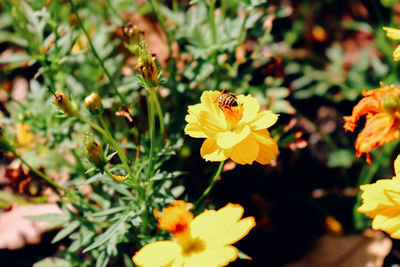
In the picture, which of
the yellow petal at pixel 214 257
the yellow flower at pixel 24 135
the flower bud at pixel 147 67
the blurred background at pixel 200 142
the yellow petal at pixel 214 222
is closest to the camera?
the yellow petal at pixel 214 257

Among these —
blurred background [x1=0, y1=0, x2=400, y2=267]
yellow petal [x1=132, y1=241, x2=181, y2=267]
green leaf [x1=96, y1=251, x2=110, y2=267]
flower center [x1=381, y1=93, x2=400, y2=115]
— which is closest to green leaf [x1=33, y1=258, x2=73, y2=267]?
blurred background [x1=0, y1=0, x2=400, y2=267]

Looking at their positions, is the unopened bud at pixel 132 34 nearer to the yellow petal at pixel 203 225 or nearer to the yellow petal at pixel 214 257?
the yellow petal at pixel 203 225

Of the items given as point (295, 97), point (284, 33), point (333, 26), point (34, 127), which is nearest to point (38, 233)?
point (34, 127)

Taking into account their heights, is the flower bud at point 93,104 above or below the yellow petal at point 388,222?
above

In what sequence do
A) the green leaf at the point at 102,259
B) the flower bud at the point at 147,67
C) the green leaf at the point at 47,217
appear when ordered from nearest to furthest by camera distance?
the flower bud at the point at 147,67, the green leaf at the point at 102,259, the green leaf at the point at 47,217

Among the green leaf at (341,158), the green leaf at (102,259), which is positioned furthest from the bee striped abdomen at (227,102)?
the green leaf at (341,158)

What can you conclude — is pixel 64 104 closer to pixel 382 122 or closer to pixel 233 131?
pixel 233 131

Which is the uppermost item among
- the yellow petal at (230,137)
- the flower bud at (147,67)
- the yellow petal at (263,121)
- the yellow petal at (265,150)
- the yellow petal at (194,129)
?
the flower bud at (147,67)
